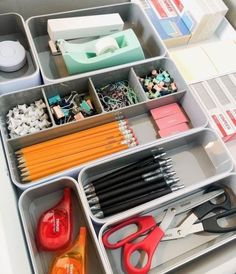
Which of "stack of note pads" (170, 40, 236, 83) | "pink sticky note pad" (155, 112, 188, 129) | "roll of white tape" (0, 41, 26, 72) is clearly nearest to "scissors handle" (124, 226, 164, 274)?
"pink sticky note pad" (155, 112, 188, 129)

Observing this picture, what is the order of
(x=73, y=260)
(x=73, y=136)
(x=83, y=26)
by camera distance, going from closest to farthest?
(x=73, y=260), (x=73, y=136), (x=83, y=26)

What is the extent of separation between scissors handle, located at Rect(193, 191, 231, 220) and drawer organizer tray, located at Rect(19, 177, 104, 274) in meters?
0.21

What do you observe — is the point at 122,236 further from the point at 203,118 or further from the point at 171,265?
the point at 203,118

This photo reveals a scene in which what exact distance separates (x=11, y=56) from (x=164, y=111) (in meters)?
0.37

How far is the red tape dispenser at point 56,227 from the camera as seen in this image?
1.68ft

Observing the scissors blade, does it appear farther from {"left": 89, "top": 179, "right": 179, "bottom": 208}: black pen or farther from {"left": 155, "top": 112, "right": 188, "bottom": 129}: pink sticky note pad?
{"left": 155, "top": 112, "right": 188, "bottom": 129}: pink sticky note pad

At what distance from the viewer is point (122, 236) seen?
0.55 metres

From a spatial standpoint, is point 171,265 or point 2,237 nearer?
point 2,237

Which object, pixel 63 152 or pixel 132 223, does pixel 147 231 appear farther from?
pixel 63 152

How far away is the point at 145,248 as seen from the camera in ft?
1.70

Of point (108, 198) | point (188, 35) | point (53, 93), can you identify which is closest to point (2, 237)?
point (108, 198)

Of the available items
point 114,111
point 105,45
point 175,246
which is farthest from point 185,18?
point 175,246

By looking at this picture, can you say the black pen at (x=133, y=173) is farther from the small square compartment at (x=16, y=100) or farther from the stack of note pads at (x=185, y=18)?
the stack of note pads at (x=185, y=18)

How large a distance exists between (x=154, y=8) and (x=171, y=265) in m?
0.65
